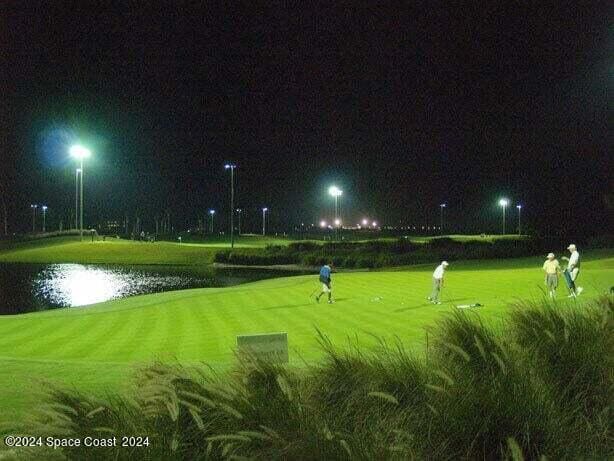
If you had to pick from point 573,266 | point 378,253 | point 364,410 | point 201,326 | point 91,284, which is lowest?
point 91,284

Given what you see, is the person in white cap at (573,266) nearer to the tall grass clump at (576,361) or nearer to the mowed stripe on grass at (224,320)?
the mowed stripe on grass at (224,320)

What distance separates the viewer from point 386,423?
5387 mm

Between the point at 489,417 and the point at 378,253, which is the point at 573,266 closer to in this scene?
the point at 489,417

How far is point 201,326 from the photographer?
20359 millimetres

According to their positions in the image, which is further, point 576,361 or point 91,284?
point 91,284

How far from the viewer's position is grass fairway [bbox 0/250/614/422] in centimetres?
1148

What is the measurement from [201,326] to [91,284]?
33.4m

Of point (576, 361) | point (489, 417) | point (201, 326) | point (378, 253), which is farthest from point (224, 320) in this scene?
point (378, 253)

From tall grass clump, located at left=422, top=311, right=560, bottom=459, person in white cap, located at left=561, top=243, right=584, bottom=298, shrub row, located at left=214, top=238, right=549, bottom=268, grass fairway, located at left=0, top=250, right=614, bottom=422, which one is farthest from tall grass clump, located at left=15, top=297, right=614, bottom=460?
shrub row, located at left=214, top=238, right=549, bottom=268

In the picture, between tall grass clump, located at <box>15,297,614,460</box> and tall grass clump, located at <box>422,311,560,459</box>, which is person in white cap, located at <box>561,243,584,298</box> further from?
tall grass clump, located at <box>422,311,560,459</box>

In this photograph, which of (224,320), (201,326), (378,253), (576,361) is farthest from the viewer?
(378,253)

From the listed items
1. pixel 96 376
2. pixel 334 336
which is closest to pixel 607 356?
pixel 96 376

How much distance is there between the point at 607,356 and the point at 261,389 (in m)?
3.69

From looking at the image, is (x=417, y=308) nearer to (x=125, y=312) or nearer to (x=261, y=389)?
(x=125, y=312)
